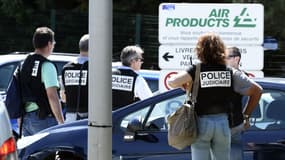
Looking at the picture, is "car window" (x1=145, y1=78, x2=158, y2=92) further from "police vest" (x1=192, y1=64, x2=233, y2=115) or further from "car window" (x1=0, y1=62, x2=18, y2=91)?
"police vest" (x1=192, y1=64, x2=233, y2=115)

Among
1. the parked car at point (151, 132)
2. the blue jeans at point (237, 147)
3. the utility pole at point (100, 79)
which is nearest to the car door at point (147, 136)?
the parked car at point (151, 132)

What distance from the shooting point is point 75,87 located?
8117 millimetres

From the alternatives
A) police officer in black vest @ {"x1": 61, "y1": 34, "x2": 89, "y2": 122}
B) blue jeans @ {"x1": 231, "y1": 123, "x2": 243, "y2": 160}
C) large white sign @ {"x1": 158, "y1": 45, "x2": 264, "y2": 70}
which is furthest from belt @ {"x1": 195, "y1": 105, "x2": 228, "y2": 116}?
large white sign @ {"x1": 158, "y1": 45, "x2": 264, "y2": 70}

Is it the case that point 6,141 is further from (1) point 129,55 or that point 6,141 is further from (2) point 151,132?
(1) point 129,55

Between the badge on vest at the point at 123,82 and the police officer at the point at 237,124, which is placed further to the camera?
the badge on vest at the point at 123,82

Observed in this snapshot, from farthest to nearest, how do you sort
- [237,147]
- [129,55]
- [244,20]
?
1. [244,20]
2. [129,55]
3. [237,147]

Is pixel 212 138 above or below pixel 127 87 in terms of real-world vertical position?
below

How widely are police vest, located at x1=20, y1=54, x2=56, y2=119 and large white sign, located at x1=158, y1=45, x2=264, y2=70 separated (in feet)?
7.80

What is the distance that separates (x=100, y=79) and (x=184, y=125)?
4.48ft

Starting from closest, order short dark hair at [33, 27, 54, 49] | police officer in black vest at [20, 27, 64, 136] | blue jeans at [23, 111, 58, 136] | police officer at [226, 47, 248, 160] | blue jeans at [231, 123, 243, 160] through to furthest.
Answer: police officer at [226, 47, 248, 160], blue jeans at [231, 123, 243, 160], police officer in black vest at [20, 27, 64, 136], short dark hair at [33, 27, 54, 49], blue jeans at [23, 111, 58, 136]

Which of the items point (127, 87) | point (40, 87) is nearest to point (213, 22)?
point (127, 87)

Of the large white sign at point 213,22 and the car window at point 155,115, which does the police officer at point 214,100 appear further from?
the large white sign at point 213,22

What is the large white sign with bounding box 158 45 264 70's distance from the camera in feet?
32.2

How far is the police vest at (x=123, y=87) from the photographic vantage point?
7980 mm
